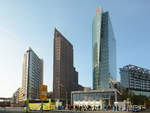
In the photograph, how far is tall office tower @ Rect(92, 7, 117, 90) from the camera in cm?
14900

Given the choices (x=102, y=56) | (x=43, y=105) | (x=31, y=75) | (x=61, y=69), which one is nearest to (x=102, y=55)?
(x=102, y=56)

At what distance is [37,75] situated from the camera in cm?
16050

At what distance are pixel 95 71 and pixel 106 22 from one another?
131 ft

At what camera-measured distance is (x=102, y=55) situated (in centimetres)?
15012

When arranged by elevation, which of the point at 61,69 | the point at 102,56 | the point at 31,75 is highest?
the point at 102,56

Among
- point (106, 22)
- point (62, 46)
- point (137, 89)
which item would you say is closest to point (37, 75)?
point (62, 46)

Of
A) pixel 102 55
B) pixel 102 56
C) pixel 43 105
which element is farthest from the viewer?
pixel 102 56

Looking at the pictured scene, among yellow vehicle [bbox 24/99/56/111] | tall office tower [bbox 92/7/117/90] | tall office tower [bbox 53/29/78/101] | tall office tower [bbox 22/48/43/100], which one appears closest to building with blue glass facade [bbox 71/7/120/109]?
tall office tower [bbox 92/7/117/90]

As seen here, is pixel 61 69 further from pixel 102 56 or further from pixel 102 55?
pixel 102 55

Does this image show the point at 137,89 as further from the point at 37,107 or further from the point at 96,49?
the point at 37,107

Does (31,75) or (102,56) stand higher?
(102,56)

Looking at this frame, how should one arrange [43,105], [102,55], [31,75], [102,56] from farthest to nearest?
[102,56]
[102,55]
[31,75]
[43,105]

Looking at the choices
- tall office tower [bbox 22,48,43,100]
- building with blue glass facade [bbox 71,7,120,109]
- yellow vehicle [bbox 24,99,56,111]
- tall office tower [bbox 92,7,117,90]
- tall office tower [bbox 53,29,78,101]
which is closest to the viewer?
yellow vehicle [bbox 24,99,56,111]

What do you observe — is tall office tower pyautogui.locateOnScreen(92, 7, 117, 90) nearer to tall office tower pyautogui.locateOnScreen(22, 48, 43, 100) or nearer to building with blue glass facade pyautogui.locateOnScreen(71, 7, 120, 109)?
building with blue glass facade pyautogui.locateOnScreen(71, 7, 120, 109)
